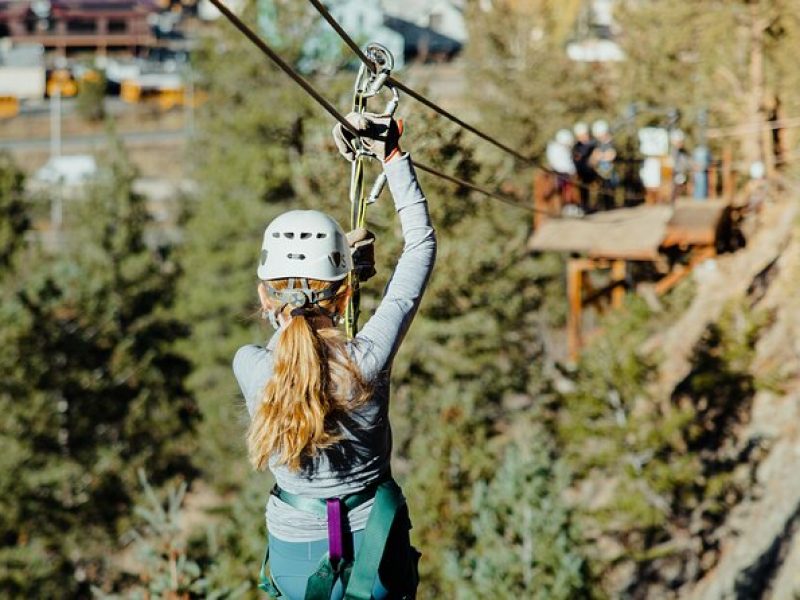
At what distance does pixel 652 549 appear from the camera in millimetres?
14422

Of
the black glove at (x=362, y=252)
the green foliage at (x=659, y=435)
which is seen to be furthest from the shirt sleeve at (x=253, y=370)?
the green foliage at (x=659, y=435)

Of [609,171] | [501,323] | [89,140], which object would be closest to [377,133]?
[609,171]

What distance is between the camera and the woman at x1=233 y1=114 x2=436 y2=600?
3.05 metres

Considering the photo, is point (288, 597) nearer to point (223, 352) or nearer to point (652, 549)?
point (652, 549)

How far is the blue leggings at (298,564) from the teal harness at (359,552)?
24mm

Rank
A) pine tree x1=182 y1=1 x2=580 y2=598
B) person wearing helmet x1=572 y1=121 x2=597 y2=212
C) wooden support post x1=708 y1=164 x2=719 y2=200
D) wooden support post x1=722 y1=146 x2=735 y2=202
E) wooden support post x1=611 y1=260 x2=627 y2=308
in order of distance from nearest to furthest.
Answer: pine tree x1=182 y1=1 x2=580 y2=598, person wearing helmet x1=572 y1=121 x2=597 y2=212, wooden support post x1=722 y1=146 x2=735 y2=202, wooden support post x1=708 y1=164 x2=719 y2=200, wooden support post x1=611 y1=260 x2=627 y2=308

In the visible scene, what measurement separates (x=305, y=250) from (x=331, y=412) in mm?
415

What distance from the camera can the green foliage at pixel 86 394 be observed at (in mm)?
24234

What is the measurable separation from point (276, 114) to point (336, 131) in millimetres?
23421

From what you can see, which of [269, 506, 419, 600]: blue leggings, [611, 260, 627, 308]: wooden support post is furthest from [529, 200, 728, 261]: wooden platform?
[269, 506, 419, 600]: blue leggings

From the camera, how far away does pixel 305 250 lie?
10.4 feet

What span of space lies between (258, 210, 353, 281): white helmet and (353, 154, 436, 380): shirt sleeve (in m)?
0.15

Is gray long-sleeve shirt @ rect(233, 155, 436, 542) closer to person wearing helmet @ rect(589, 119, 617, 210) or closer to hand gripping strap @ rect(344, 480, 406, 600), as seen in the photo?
hand gripping strap @ rect(344, 480, 406, 600)

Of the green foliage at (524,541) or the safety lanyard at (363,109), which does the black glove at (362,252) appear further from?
the green foliage at (524,541)
